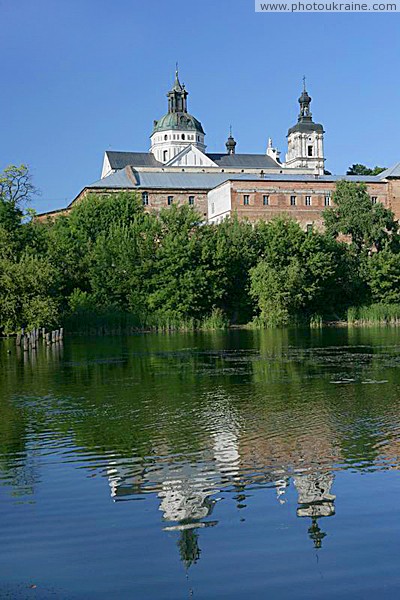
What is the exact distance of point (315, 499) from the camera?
8086 millimetres

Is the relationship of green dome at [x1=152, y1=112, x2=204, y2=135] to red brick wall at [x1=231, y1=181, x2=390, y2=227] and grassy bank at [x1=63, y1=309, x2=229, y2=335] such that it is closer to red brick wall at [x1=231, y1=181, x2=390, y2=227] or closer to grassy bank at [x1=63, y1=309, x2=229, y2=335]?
red brick wall at [x1=231, y1=181, x2=390, y2=227]

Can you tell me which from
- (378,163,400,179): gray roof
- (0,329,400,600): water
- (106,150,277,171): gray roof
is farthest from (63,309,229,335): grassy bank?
(106,150,277,171): gray roof

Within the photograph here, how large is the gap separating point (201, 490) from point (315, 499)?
1243 millimetres

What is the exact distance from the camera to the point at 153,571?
6.32m

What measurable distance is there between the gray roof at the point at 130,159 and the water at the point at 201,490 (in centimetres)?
7262

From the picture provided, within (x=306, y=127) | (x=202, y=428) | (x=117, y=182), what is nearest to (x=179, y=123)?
(x=306, y=127)

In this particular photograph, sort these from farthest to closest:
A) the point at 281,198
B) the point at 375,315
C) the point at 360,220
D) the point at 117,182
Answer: the point at 117,182 → the point at 281,198 → the point at 360,220 → the point at 375,315

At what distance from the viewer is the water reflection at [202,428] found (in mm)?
8531

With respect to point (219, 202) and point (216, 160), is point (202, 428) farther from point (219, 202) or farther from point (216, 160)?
point (216, 160)

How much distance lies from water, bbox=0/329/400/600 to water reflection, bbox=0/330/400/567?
3 cm

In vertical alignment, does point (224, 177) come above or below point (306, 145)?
below

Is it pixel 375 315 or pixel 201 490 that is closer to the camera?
pixel 201 490

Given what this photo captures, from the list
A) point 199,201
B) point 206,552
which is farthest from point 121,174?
point 206,552

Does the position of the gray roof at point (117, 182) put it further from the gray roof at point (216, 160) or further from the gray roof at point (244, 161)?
the gray roof at point (244, 161)
